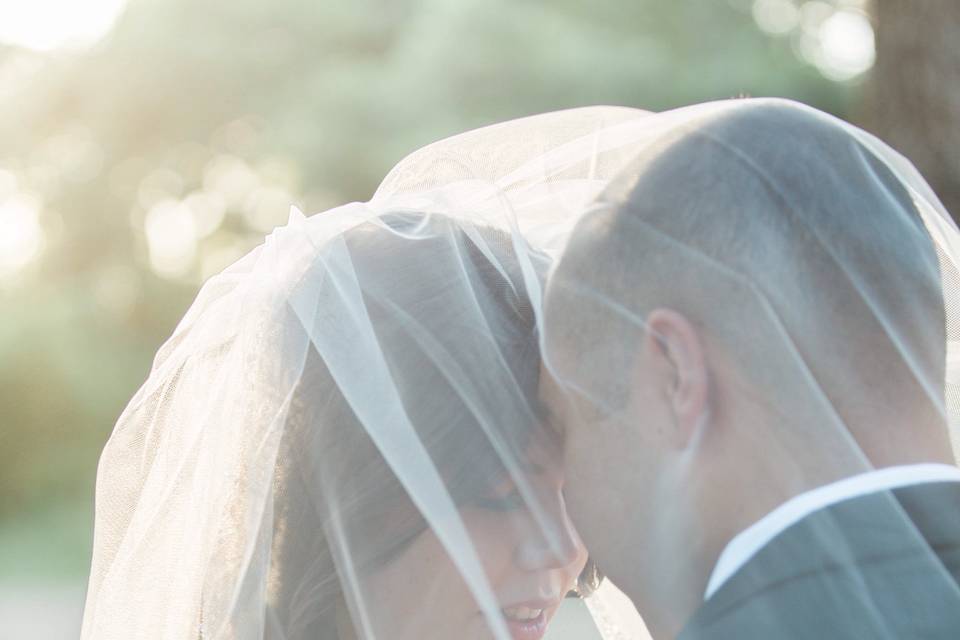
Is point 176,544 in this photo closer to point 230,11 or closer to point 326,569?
point 326,569

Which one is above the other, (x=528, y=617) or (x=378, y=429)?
(x=378, y=429)

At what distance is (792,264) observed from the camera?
155cm

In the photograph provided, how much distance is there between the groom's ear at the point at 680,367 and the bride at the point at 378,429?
34 centimetres

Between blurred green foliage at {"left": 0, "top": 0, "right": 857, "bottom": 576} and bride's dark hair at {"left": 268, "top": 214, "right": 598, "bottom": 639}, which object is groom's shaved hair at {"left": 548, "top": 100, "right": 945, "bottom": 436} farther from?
blurred green foliage at {"left": 0, "top": 0, "right": 857, "bottom": 576}

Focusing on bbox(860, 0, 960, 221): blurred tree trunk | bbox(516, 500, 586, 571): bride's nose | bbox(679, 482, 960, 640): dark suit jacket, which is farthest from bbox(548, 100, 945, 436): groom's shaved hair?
bbox(860, 0, 960, 221): blurred tree trunk

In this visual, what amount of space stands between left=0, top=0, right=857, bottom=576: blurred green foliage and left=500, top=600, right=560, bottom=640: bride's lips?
707cm

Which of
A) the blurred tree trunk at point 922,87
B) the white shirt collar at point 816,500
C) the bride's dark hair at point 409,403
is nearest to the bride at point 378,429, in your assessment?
the bride's dark hair at point 409,403

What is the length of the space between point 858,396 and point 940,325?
20 cm

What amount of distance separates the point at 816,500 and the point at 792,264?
322mm

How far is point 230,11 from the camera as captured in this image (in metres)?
10.2

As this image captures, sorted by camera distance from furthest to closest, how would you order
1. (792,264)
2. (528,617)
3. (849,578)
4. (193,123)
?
(193,123) < (528,617) < (792,264) < (849,578)

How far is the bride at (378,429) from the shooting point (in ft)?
6.51

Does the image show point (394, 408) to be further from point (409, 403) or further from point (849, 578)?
point (849, 578)

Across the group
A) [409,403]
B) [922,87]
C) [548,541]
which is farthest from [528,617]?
[922,87]
